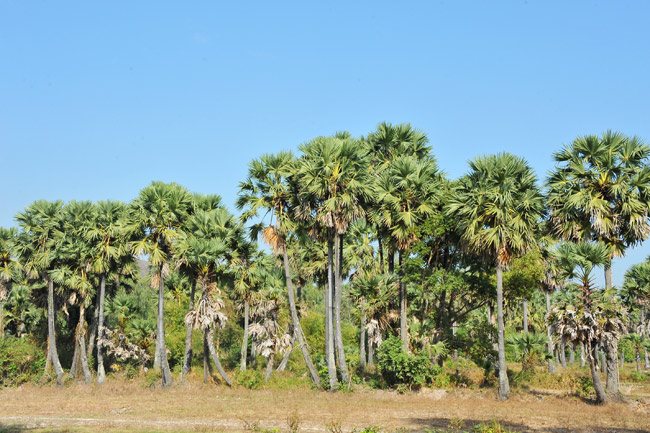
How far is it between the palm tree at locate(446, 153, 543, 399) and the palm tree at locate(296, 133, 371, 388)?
204 inches

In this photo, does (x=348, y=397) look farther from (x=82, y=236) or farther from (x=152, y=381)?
(x=82, y=236)

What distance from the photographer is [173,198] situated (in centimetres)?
3872

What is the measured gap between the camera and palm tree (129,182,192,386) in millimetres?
38094

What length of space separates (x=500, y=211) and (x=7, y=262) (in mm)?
35611

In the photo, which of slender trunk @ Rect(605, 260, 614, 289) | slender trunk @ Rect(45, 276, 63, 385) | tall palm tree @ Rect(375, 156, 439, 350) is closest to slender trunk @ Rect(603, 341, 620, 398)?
slender trunk @ Rect(605, 260, 614, 289)

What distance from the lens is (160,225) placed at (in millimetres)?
38375

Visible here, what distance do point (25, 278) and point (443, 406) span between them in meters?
34.6

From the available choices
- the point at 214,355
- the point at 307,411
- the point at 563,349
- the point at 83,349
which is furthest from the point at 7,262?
the point at 563,349

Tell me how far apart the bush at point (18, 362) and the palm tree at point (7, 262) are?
6.08 ft

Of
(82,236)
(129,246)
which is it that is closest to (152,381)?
(129,246)

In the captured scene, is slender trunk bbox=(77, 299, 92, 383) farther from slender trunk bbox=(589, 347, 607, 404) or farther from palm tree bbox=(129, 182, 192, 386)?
slender trunk bbox=(589, 347, 607, 404)

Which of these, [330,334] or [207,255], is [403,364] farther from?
[207,255]

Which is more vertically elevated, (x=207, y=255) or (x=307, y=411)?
(x=207, y=255)

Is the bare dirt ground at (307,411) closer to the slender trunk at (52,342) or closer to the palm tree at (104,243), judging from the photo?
the slender trunk at (52,342)
